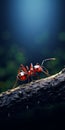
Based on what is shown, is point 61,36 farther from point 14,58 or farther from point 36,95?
point 36,95

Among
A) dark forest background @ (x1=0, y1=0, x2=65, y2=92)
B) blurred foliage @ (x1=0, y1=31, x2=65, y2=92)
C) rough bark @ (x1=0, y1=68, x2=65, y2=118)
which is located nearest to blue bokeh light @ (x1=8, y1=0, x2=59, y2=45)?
dark forest background @ (x1=0, y1=0, x2=65, y2=92)

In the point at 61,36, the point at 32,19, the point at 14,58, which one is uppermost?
the point at 32,19

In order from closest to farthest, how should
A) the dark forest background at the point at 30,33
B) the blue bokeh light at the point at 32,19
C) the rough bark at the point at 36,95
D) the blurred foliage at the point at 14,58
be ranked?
the rough bark at the point at 36,95 < the blurred foliage at the point at 14,58 < the dark forest background at the point at 30,33 < the blue bokeh light at the point at 32,19

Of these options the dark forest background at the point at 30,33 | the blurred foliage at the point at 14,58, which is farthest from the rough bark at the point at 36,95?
the dark forest background at the point at 30,33

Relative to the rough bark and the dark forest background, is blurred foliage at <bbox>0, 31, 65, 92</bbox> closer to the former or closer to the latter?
the dark forest background

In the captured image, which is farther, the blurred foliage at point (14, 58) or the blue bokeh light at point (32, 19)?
the blue bokeh light at point (32, 19)

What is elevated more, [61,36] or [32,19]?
[32,19]

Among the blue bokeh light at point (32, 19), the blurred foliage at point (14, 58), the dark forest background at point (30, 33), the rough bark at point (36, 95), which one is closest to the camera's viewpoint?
the rough bark at point (36, 95)

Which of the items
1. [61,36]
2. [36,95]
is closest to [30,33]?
[61,36]

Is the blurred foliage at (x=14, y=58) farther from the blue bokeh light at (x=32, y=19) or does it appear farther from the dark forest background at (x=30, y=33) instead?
the blue bokeh light at (x=32, y=19)
